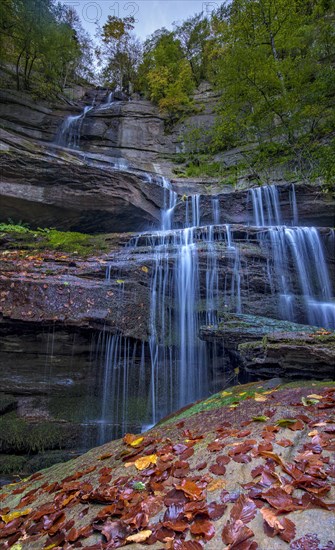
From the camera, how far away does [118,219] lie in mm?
12617

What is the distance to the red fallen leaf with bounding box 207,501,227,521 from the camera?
1.86m

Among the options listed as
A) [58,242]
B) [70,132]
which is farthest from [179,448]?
[70,132]

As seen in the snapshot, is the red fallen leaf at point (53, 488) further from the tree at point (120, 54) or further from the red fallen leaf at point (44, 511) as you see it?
the tree at point (120, 54)

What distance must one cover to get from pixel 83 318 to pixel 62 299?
0.63m

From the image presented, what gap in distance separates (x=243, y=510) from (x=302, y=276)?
8.65 metres

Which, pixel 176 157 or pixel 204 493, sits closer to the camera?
pixel 204 493

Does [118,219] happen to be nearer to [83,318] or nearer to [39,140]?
[83,318]

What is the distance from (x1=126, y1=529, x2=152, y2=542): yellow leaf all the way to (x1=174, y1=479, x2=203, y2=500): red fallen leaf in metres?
0.38

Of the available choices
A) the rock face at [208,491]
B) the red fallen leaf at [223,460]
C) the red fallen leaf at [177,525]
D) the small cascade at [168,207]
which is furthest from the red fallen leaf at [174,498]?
the small cascade at [168,207]

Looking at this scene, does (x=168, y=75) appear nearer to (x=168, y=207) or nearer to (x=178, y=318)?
(x=168, y=207)

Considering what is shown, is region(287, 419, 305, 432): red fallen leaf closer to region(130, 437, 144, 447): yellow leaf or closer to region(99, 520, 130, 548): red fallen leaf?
region(99, 520, 130, 548): red fallen leaf

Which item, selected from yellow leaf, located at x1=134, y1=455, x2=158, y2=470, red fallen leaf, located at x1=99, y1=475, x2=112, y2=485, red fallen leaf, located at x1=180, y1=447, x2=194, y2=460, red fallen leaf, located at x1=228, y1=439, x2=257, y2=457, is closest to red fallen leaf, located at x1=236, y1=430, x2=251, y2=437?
red fallen leaf, located at x1=228, y1=439, x2=257, y2=457

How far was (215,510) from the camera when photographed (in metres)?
1.91

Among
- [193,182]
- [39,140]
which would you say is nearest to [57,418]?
[193,182]
